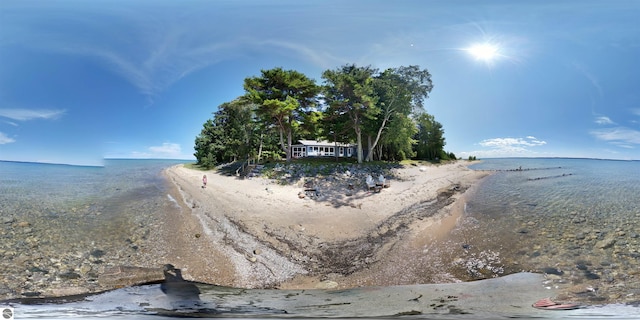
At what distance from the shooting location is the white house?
3.82 meters

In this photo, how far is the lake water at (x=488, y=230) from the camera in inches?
52.5

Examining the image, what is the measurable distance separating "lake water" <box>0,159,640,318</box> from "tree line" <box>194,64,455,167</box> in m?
0.89

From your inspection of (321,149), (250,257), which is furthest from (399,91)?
(250,257)

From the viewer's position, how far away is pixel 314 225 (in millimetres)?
2764

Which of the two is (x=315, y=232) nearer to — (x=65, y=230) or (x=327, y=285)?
(x=327, y=285)

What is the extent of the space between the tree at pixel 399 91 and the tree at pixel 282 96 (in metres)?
0.77

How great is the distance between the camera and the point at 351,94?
271cm

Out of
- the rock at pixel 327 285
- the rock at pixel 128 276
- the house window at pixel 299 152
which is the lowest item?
the rock at pixel 327 285

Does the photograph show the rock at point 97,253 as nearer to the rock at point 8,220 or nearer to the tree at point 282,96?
the rock at point 8,220

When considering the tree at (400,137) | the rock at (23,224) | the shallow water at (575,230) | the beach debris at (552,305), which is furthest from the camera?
the tree at (400,137)

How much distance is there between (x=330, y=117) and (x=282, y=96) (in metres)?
0.73

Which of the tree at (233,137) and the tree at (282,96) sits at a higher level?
the tree at (282,96)

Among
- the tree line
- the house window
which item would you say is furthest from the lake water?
the house window

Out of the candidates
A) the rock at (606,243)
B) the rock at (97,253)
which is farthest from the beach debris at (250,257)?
the rock at (606,243)
